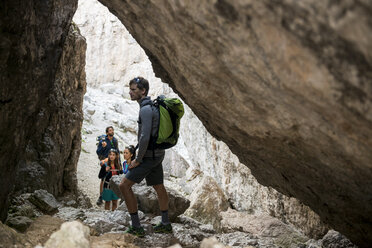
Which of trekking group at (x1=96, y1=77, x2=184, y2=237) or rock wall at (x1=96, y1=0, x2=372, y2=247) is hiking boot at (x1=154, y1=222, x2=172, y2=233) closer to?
trekking group at (x1=96, y1=77, x2=184, y2=237)

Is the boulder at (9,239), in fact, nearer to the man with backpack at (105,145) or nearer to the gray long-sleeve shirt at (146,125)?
the gray long-sleeve shirt at (146,125)

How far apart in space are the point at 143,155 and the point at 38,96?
2.01 metres

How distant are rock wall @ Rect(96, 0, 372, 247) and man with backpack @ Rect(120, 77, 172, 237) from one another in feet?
1.80

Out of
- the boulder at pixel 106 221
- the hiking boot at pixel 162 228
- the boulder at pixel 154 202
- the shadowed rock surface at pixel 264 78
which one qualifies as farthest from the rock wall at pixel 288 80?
the boulder at pixel 154 202

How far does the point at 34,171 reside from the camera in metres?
7.78

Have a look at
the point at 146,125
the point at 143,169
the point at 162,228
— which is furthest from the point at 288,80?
the point at 162,228

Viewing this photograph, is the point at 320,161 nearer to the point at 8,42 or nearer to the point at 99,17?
the point at 8,42

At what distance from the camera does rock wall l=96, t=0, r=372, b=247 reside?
2553 mm

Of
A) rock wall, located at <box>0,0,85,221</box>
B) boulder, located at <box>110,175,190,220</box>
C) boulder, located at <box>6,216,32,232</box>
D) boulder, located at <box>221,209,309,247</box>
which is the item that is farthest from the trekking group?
boulder, located at <box>221,209,309,247</box>

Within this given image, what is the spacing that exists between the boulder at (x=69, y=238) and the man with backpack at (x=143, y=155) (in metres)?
2.45

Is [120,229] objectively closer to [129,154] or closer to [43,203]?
[43,203]

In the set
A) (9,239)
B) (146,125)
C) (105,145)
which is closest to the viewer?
(9,239)

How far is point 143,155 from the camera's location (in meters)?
5.45

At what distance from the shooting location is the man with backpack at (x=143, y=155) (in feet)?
17.4
